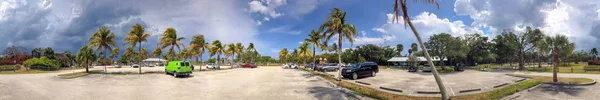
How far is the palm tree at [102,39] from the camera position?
31.9 meters

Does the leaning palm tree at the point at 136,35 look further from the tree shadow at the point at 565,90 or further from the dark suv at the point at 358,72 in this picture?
the tree shadow at the point at 565,90

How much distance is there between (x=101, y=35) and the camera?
104ft

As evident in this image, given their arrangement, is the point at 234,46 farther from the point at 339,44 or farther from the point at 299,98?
the point at 299,98

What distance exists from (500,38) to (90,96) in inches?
2570

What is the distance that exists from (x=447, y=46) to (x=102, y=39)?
47.0m

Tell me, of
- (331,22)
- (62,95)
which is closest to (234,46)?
(331,22)

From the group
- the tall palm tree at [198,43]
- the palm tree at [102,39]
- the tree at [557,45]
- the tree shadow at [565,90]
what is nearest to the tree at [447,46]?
the tree at [557,45]

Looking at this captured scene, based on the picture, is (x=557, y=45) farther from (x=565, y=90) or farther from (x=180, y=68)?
(x=180, y=68)

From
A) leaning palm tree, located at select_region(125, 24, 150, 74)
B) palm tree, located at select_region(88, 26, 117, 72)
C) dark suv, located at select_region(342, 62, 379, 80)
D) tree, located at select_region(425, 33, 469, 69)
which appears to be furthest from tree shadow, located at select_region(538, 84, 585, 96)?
palm tree, located at select_region(88, 26, 117, 72)

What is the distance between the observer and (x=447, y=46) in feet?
132

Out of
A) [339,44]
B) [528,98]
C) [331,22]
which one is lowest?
[528,98]

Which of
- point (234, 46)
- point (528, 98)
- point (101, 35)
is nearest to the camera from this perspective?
point (528, 98)

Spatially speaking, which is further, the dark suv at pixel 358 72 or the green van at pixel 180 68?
the green van at pixel 180 68

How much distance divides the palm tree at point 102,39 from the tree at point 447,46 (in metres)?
45.7
